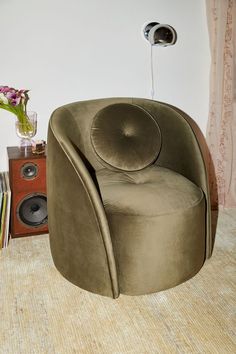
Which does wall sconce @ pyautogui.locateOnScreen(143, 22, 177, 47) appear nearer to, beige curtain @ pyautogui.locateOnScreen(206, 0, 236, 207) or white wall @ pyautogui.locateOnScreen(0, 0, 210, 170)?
white wall @ pyautogui.locateOnScreen(0, 0, 210, 170)

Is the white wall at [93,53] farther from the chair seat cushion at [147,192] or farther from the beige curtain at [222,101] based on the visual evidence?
the chair seat cushion at [147,192]

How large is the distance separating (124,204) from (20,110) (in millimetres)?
1079

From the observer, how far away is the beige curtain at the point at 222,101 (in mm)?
2510

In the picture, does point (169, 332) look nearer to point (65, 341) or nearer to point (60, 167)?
point (65, 341)

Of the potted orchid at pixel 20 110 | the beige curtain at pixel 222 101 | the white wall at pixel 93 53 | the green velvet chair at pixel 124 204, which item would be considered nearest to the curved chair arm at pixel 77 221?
the green velvet chair at pixel 124 204

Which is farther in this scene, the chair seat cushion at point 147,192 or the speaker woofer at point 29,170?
the speaker woofer at point 29,170

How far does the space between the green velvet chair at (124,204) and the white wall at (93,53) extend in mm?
546

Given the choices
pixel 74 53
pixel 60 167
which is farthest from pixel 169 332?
pixel 74 53

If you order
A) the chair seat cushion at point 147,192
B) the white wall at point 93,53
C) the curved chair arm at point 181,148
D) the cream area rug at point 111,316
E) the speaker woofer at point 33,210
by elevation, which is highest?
the white wall at point 93,53

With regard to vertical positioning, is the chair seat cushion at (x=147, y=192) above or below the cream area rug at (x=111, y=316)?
above

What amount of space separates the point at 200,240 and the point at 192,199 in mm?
244

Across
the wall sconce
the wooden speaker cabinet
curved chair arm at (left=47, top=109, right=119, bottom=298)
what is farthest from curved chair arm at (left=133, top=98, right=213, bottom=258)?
the wooden speaker cabinet

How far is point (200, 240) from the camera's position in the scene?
1.84 meters

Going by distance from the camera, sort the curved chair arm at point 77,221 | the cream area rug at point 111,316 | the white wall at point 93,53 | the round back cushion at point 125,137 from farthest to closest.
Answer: the white wall at point 93,53, the round back cushion at point 125,137, the curved chair arm at point 77,221, the cream area rug at point 111,316
